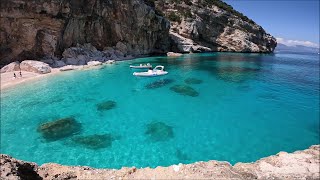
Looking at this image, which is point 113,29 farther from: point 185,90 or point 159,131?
point 159,131

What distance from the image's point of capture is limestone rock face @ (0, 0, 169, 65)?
4050cm

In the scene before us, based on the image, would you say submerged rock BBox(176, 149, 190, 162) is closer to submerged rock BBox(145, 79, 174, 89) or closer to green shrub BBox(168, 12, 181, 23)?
submerged rock BBox(145, 79, 174, 89)

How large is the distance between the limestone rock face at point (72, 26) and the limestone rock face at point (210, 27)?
15.5m

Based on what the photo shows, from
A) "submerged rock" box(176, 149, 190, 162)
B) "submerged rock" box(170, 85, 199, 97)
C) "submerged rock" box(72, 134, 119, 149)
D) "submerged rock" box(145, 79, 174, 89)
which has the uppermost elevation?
"submerged rock" box(145, 79, 174, 89)

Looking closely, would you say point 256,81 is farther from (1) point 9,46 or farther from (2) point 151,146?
(1) point 9,46

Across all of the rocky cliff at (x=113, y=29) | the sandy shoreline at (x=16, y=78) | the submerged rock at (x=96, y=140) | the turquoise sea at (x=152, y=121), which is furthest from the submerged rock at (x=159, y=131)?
the rocky cliff at (x=113, y=29)

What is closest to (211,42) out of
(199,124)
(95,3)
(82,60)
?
(95,3)

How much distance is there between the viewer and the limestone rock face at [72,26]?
133 feet

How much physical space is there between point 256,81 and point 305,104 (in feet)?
42.7

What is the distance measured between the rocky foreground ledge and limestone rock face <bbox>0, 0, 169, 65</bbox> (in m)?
40.8

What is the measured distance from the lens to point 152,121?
21438 millimetres

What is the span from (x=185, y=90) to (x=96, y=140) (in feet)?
55.8

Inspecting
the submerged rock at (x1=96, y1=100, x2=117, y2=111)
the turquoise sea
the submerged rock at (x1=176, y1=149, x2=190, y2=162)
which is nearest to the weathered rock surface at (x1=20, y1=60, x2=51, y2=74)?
the turquoise sea

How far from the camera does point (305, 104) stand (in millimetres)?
28328
